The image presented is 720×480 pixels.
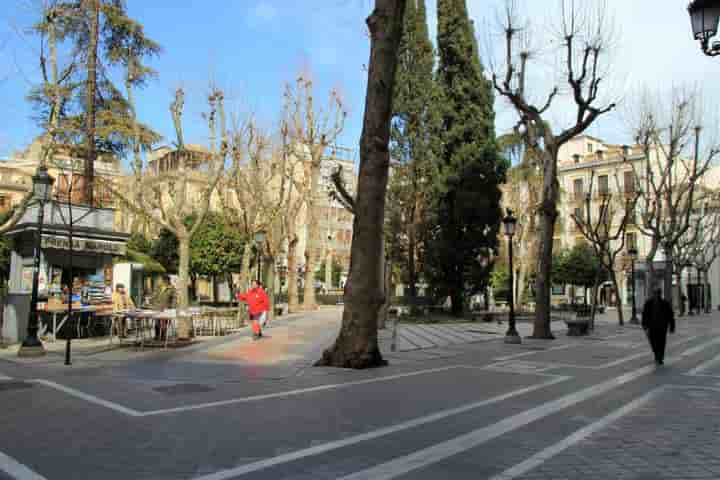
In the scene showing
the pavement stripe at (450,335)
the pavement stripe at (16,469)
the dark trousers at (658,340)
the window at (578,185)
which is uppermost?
the window at (578,185)

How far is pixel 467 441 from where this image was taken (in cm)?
571

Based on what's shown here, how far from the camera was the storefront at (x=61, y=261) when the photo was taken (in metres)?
15.2

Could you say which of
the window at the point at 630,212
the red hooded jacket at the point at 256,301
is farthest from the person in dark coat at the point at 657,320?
the window at the point at 630,212

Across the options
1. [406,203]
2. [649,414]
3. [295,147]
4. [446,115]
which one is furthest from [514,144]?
[649,414]

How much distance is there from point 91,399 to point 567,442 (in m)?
6.23

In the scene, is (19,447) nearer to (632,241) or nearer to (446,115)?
(446,115)

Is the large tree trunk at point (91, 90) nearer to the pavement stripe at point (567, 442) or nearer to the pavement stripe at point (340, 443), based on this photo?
the pavement stripe at point (340, 443)

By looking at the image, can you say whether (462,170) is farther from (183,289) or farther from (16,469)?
(16,469)

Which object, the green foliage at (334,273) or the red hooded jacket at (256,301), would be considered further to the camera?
the green foliage at (334,273)

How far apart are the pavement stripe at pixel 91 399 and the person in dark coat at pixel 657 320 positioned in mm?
9911

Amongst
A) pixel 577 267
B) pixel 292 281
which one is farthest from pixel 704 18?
pixel 577 267

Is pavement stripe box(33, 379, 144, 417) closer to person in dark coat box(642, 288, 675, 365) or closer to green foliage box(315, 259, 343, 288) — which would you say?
person in dark coat box(642, 288, 675, 365)

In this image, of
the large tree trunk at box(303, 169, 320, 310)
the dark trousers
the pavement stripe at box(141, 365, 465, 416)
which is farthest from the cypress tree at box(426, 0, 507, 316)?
the pavement stripe at box(141, 365, 465, 416)

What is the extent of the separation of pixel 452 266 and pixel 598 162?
3820 centimetres
